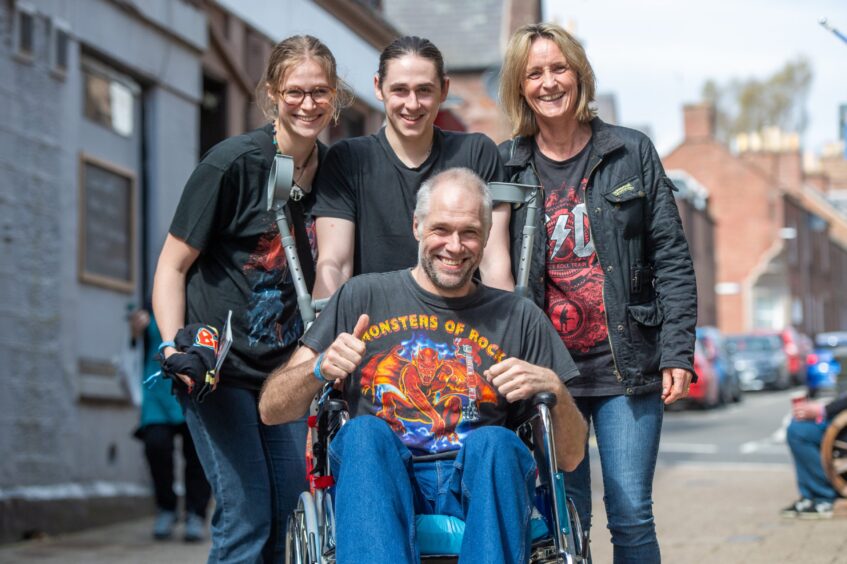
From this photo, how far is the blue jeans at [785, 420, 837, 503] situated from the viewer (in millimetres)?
10617

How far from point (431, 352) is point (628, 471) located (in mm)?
872

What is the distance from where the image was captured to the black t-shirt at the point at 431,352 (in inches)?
175

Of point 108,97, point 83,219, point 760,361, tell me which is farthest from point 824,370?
point 760,361

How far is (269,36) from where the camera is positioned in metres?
15.8

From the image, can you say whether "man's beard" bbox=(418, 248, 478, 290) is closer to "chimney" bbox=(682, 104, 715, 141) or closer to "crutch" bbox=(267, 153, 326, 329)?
"crutch" bbox=(267, 153, 326, 329)

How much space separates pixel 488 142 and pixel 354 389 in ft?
3.43

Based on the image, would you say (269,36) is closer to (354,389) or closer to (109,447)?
(109,447)

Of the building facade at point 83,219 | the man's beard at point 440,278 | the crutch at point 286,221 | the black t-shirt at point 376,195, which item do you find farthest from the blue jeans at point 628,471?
the building facade at point 83,219

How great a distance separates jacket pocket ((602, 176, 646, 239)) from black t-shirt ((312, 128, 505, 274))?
19.3 inches

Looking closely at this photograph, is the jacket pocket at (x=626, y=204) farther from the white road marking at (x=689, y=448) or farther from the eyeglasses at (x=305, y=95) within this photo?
the white road marking at (x=689, y=448)

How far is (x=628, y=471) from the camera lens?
193 inches

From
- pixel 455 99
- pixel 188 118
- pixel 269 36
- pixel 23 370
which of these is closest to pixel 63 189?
pixel 23 370

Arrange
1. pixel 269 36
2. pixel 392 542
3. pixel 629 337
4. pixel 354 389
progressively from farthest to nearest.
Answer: pixel 269 36, pixel 629 337, pixel 354 389, pixel 392 542

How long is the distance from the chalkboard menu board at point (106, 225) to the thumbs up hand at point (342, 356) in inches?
277
